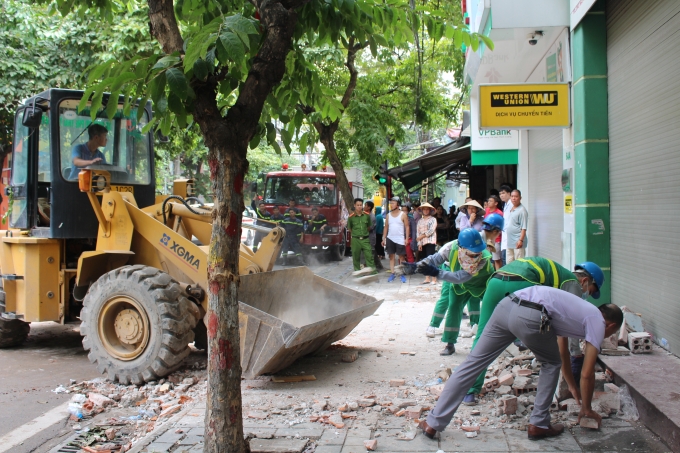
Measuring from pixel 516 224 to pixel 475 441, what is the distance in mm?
6248

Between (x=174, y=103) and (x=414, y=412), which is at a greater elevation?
(x=174, y=103)

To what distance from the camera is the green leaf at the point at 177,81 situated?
320 centimetres

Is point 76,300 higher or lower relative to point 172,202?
lower

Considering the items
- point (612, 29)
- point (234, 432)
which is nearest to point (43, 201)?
point (234, 432)

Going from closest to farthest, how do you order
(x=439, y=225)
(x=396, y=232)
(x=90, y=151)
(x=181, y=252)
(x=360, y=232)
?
(x=181, y=252)
(x=90, y=151)
(x=396, y=232)
(x=360, y=232)
(x=439, y=225)

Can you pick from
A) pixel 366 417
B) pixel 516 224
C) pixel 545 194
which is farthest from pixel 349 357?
pixel 545 194

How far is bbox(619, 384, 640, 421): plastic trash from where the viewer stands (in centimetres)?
460

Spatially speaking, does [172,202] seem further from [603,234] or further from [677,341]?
[677,341]

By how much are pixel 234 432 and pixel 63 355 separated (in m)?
4.64

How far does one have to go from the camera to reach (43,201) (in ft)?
24.4

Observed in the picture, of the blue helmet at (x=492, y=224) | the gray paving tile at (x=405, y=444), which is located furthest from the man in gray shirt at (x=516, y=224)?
the gray paving tile at (x=405, y=444)

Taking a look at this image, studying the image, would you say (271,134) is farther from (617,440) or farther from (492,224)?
(492,224)

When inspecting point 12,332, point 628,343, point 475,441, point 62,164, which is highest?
point 62,164

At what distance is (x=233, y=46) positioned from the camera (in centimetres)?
300
